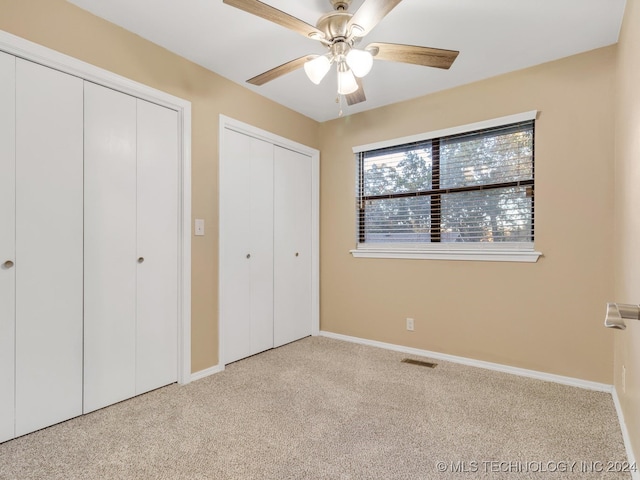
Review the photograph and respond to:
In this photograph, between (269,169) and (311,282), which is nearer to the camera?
(269,169)

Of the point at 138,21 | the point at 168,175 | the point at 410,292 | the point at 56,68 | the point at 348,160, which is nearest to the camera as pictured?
the point at 56,68

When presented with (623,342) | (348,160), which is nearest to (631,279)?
(623,342)

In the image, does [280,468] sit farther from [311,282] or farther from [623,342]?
[311,282]

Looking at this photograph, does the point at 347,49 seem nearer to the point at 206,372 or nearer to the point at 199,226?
the point at 199,226

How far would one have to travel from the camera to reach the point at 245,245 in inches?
121

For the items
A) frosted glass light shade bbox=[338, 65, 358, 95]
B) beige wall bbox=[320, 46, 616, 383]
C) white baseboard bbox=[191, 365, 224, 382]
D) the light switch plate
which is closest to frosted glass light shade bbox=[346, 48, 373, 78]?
frosted glass light shade bbox=[338, 65, 358, 95]

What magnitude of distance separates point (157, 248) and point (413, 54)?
2056 mm

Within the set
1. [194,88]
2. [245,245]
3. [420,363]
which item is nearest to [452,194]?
[420,363]

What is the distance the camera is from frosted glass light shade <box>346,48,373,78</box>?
1.81m

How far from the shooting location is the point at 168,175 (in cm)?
250

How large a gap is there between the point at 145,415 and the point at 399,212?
8.56ft

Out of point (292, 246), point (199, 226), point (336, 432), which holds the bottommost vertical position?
point (336, 432)

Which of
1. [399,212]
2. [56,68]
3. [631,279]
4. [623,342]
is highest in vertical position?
[56,68]

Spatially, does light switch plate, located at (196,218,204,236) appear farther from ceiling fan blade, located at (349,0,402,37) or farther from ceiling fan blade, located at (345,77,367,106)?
ceiling fan blade, located at (349,0,402,37)
